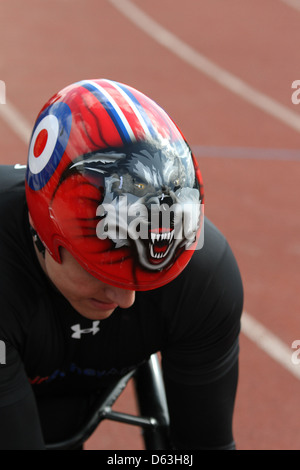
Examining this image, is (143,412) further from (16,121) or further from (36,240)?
(16,121)

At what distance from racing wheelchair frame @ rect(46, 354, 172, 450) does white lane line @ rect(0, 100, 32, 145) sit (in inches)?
178

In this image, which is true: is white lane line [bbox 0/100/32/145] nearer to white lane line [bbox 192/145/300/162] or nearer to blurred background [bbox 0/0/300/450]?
blurred background [bbox 0/0/300/450]

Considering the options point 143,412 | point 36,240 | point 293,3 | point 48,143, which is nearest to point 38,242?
point 36,240

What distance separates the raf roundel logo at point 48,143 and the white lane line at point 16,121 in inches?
193

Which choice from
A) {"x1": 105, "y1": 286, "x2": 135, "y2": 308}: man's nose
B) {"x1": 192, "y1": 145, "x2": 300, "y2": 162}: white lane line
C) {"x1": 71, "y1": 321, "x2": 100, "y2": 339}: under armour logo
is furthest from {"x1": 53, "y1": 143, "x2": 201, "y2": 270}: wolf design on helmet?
{"x1": 192, "y1": 145, "x2": 300, "y2": 162}: white lane line

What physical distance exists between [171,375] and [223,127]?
5.01 m

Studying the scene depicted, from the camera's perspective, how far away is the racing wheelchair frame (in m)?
2.39

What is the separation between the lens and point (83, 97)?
6.10 ft

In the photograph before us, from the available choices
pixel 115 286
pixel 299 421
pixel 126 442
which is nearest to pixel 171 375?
pixel 115 286

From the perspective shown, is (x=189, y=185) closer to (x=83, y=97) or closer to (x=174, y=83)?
(x=83, y=97)

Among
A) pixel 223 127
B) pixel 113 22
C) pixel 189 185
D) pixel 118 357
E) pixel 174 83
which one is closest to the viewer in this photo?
pixel 189 185

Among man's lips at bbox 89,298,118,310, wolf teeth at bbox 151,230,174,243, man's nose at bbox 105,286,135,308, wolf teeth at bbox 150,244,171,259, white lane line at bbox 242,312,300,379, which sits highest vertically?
wolf teeth at bbox 151,230,174,243

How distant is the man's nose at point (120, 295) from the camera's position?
1.90 metres

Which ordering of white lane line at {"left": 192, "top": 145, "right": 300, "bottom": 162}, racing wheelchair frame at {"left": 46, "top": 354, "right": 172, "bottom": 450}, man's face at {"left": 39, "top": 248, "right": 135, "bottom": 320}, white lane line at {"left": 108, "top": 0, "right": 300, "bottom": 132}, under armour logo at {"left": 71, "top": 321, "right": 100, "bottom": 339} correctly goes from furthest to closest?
white lane line at {"left": 108, "top": 0, "right": 300, "bottom": 132}
white lane line at {"left": 192, "top": 145, "right": 300, "bottom": 162}
racing wheelchair frame at {"left": 46, "top": 354, "right": 172, "bottom": 450}
under armour logo at {"left": 71, "top": 321, "right": 100, "bottom": 339}
man's face at {"left": 39, "top": 248, "right": 135, "bottom": 320}
